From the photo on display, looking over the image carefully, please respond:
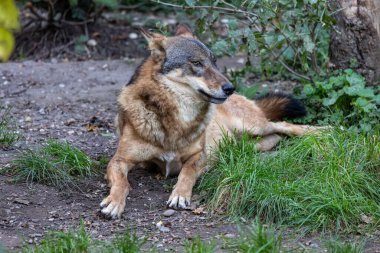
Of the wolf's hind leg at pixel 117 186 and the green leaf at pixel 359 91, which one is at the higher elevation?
the green leaf at pixel 359 91

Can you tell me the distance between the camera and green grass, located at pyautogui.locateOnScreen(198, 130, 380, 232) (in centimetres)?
446

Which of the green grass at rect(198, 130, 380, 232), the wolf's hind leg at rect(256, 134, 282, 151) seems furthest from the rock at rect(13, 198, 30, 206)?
the wolf's hind leg at rect(256, 134, 282, 151)

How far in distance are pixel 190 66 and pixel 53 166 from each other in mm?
1302

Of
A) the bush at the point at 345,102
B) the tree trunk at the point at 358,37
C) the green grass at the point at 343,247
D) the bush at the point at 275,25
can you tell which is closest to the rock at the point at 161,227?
the green grass at the point at 343,247

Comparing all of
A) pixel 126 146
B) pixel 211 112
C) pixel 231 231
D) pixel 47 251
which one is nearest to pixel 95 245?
pixel 47 251

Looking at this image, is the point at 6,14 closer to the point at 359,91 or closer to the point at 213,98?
the point at 213,98

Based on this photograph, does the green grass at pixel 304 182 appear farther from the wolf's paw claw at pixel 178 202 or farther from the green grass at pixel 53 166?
the green grass at pixel 53 166

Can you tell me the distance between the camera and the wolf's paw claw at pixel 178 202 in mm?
4859

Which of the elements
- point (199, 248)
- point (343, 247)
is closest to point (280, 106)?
point (343, 247)

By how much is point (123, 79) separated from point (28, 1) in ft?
6.67

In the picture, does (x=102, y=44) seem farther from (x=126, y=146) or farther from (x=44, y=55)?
(x=126, y=146)

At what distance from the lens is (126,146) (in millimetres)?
5316

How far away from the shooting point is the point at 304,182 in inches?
188

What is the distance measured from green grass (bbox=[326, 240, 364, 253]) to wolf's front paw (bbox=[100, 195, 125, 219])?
1490 mm
